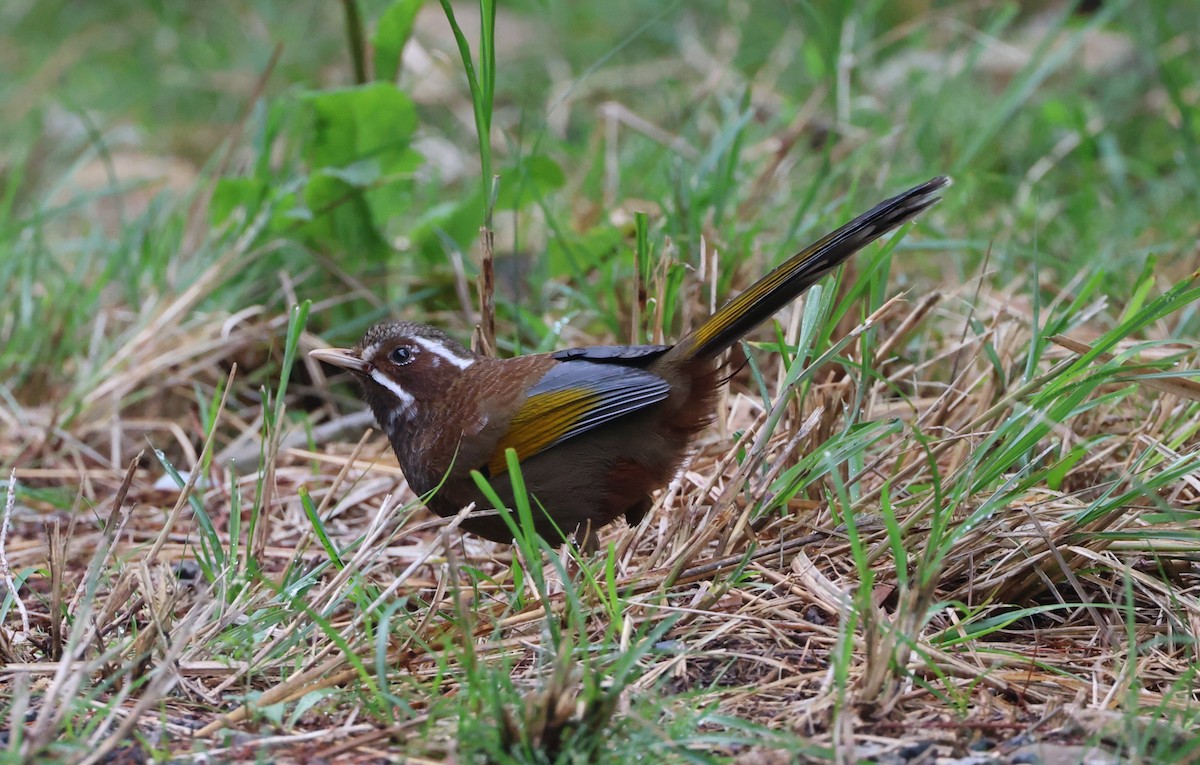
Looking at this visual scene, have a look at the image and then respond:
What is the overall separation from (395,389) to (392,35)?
2072 millimetres

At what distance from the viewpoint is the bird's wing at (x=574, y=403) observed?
382 centimetres

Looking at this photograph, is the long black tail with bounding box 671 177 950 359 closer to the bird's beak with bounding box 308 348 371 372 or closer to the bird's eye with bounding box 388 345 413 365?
the bird's eye with bounding box 388 345 413 365

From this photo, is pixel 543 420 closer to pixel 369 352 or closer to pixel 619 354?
pixel 619 354

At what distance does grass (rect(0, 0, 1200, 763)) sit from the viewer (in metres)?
2.72

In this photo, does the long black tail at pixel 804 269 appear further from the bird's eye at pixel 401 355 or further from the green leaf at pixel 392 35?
the green leaf at pixel 392 35

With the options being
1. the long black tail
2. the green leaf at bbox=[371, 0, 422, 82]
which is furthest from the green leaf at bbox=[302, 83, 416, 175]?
the long black tail

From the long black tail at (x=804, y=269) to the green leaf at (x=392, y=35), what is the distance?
2453 millimetres

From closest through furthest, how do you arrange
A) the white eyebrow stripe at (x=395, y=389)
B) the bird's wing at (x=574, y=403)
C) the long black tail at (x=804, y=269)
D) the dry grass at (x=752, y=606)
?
the dry grass at (x=752, y=606), the long black tail at (x=804, y=269), the bird's wing at (x=574, y=403), the white eyebrow stripe at (x=395, y=389)

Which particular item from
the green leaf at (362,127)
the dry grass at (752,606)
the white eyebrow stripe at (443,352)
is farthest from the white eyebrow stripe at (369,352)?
the green leaf at (362,127)

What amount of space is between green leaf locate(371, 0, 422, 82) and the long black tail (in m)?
2.45

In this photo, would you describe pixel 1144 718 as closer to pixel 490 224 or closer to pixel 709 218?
pixel 490 224

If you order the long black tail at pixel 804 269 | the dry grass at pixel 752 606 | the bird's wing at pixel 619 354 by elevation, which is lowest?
the dry grass at pixel 752 606

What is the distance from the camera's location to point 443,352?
426 cm

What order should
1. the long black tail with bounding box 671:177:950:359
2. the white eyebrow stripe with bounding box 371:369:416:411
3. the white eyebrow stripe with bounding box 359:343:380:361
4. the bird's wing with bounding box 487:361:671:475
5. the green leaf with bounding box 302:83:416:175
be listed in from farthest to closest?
the green leaf with bounding box 302:83:416:175
the white eyebrow stripe with bounding box 359:343:380:361
the white eyebrow stripe with bounding box 371:369:416:411
the bird's wing with bounding box 487:361:671:475
the long black tail with bounding box 671:177:950:359
